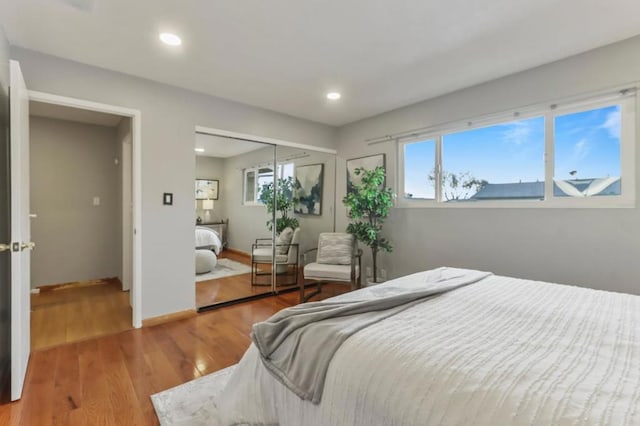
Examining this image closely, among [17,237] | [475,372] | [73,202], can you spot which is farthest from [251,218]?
[475,372]

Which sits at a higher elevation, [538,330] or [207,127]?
[207,127]


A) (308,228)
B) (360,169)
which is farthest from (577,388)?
(308,228)

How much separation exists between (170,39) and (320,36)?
1.09 meters

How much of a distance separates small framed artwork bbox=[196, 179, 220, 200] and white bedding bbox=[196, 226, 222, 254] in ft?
1.24

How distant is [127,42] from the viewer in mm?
2230

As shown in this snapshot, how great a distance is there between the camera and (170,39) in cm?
219

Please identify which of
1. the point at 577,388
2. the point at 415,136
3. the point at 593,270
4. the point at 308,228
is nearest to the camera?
the point at 577,388

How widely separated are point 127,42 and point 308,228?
2840 mm

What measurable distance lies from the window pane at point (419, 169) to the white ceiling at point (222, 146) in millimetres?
1825

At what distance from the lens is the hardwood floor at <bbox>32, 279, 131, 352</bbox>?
104 inches

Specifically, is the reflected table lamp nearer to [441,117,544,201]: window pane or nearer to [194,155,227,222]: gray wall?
[194,155,227,222]: gray wall

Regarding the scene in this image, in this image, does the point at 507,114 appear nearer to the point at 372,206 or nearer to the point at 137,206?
the point at 372,206

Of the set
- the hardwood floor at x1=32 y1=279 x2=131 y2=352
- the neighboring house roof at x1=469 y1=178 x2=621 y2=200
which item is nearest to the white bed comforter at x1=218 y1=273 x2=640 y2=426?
the neighboring house roof at x1=469 y1=178 x2=621 y2=200

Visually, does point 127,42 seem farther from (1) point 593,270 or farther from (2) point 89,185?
(1) point 593,270
